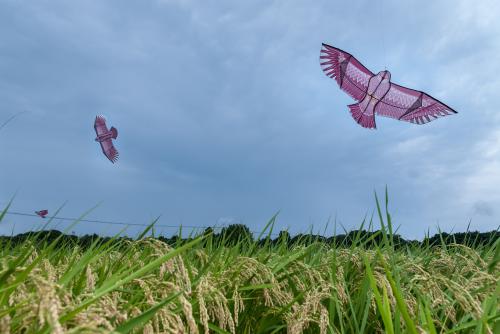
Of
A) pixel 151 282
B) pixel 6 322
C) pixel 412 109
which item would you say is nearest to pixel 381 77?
A: pixel 412 109

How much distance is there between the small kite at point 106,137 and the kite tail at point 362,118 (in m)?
8.20

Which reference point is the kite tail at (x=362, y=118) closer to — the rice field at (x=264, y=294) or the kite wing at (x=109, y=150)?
the kite wing at (x=109, y=150)

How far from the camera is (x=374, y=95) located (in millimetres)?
13977

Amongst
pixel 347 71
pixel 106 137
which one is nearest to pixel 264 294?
pixel 347 71

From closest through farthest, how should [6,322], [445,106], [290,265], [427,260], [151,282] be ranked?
1. [6,322]
2. [151,282]
3. [290,265]
4. [427,260]
5. [445,106]

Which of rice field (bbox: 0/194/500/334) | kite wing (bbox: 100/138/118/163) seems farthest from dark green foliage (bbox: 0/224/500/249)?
kite wing (bbox: 100/138/118/163)

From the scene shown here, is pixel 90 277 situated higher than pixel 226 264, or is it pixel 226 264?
pixel 226 264

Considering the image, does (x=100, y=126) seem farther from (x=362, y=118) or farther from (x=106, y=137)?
(x=362, y=118)

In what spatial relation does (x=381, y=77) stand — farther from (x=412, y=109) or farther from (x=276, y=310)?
(x=276, y=310)

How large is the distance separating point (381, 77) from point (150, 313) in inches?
496

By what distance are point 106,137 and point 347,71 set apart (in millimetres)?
8600

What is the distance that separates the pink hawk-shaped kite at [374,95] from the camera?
12914mm

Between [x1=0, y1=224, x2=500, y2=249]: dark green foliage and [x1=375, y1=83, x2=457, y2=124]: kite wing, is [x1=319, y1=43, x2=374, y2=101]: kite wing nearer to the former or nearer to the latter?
[x1=375, y1=83, x2=457, y2=124]: kite wing

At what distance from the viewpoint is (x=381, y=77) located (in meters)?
13.5
